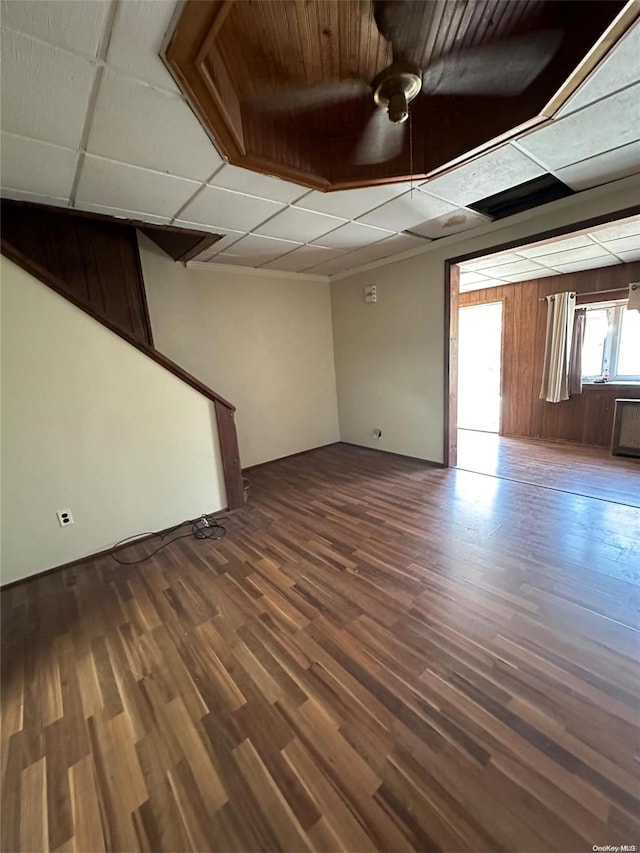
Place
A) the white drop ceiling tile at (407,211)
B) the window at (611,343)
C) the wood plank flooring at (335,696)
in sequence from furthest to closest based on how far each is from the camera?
the window at (611,343), the white drop ceiling tile at (407,211), the wood plank flooring at (335,696)

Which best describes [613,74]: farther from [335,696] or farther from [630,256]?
[630,256]

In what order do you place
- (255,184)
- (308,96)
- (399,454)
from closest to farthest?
(308,96)
(255,184)
(399,454)

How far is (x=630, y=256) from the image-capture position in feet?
13.4

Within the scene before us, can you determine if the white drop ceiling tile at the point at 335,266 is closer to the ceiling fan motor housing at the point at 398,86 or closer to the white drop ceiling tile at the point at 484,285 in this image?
the white drop ceiling tile at the point at 484,285

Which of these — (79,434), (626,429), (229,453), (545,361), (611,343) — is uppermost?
(611,343)

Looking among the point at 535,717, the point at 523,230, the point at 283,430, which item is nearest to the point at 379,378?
the point at 283,430

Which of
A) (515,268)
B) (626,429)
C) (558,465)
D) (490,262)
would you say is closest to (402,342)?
(490,262)

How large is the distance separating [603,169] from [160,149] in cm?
289

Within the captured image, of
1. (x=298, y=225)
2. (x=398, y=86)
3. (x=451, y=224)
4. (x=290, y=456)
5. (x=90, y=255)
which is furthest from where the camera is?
(x=290, y=456)

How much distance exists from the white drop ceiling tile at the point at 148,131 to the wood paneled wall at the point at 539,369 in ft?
16.5

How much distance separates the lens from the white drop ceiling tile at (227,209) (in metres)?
2.38

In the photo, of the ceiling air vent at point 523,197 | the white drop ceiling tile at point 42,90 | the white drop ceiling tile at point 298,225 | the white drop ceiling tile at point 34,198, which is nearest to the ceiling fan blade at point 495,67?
the ceiling air vent at point 523,197

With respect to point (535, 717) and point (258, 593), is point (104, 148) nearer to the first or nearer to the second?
point (258, 593)

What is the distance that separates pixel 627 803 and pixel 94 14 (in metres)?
3.10
